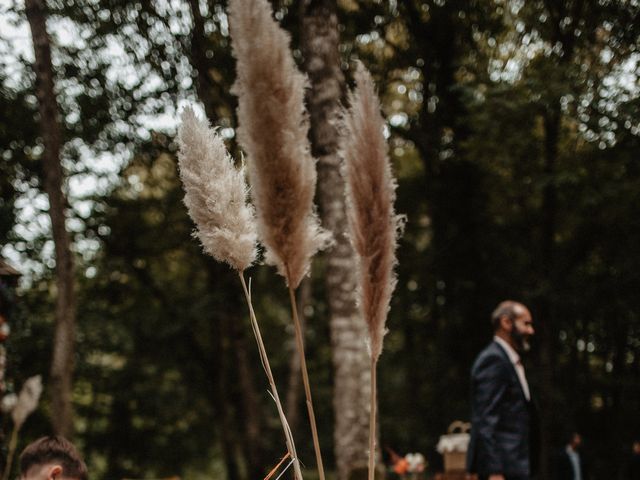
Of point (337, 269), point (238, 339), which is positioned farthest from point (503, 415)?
point (238, 339)

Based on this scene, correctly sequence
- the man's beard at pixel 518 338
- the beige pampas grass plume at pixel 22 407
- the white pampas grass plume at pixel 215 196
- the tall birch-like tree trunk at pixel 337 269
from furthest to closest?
1. the tall birch-like tree trunk at pixel 337 269
2. the beige pampas grass plume at pixel 22 407
3. the man's beard at pixel 518 338
4. the white pampas grass plume at pixel 215 196

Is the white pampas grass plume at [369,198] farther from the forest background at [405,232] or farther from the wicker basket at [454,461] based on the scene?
the forest background at [405,232]

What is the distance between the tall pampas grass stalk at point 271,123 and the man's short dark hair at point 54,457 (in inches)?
66.8

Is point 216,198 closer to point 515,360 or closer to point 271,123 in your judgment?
point 271,123

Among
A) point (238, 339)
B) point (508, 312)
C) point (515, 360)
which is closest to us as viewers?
point (515, 360)

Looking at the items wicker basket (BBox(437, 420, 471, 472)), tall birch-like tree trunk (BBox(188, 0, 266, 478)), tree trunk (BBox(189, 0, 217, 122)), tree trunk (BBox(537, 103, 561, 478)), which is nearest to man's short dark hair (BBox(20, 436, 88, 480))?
wicker basket (BBox(437, 420, 471, 472))

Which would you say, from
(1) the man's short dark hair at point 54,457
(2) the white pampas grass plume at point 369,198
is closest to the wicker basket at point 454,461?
(1) the man's short dark hair at point 54,457

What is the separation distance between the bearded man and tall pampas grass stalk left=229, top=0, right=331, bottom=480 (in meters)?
3.53

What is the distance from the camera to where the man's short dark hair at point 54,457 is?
2.96 meters

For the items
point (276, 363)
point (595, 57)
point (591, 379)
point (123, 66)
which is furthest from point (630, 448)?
point (123, 66)

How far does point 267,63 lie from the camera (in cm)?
169

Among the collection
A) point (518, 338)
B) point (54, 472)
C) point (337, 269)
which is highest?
point (337, 269)

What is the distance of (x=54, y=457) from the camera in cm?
295

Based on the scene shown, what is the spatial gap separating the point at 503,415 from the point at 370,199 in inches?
143
